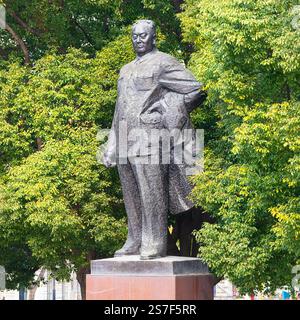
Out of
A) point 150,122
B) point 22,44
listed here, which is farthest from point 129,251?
point 22,44

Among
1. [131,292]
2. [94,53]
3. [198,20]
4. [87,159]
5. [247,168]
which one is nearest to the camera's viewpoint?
[131,292]

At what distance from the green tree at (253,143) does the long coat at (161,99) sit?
0.86 metres

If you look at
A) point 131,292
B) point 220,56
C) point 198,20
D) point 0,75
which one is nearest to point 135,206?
point 131,292

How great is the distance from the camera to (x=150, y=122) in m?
15.7

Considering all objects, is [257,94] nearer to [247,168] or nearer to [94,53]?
[247,168]

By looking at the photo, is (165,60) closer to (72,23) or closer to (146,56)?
(146,56)

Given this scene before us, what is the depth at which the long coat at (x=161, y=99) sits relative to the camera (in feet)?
51.7

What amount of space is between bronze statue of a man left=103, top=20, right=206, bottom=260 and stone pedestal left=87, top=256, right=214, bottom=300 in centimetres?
53

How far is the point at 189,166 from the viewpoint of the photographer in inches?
630

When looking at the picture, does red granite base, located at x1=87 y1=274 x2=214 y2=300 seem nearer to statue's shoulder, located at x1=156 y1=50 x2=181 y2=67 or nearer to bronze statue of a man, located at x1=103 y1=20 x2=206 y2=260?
bronze statue of a man, located at x1=103 y1=20 x2=206 y2=260

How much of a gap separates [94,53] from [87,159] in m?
3.71

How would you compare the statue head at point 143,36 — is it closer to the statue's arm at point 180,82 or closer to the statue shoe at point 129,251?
the statue's arm at point 180,82

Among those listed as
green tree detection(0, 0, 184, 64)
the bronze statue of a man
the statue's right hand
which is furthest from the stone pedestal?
green tree detection(0, 0, 184, 64)

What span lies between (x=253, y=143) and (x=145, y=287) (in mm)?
3100
